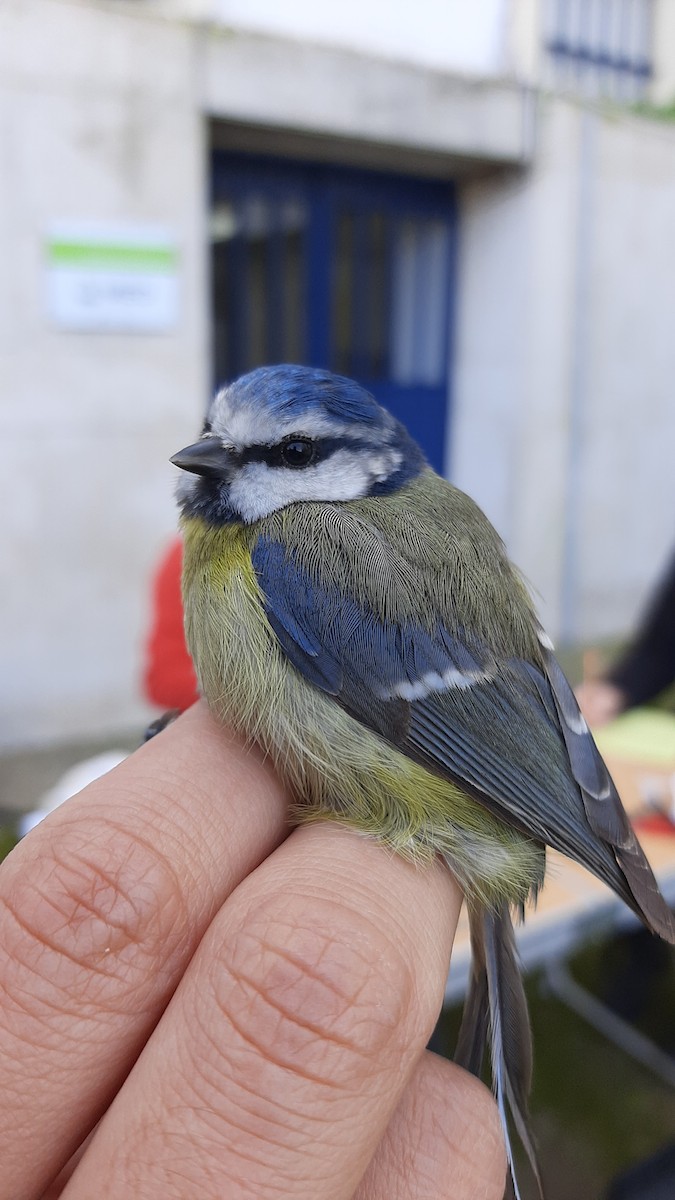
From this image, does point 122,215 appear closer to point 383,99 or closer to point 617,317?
point 383,99

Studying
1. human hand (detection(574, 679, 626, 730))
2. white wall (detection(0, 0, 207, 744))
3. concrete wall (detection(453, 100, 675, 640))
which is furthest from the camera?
concrete wall (detection(453, 100, 675, 640))

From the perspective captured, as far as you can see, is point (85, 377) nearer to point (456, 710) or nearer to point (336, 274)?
→ point (336, 274)

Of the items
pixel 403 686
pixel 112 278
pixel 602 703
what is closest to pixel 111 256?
pixel 112 278

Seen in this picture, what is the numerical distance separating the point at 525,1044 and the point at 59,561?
10.6 feet

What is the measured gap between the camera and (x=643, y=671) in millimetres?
2756

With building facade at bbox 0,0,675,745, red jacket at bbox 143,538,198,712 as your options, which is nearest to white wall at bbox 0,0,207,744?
building facade at bbox 0,0,675,745

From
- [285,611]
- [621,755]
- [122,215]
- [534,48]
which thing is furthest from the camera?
[534,48]

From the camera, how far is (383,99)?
4.03 metres

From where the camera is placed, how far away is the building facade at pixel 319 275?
3.50 metres

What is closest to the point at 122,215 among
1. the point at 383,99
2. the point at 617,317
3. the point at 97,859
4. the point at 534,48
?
the point at 383,99

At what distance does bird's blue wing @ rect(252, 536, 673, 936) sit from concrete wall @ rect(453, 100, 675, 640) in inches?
159

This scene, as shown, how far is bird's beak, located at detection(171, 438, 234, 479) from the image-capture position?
3.35ft

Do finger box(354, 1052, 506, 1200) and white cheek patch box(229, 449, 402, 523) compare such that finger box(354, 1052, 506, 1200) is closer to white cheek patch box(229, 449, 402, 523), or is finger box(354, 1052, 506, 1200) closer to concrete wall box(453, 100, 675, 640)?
white cheek patch box(229, 449, 402, 523)

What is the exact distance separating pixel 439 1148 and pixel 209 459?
78 centimetres
